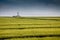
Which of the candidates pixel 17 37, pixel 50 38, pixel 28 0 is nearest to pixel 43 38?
pixel 50 38

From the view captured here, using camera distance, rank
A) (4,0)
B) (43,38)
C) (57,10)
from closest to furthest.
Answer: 1. (43,38)
2. (4,0)
3. (57,10)

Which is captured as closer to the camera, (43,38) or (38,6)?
(43,38)

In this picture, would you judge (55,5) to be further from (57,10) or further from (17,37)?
(17,37)

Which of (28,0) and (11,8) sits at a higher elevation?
(28,0)

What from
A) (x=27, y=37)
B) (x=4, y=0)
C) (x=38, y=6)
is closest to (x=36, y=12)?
(x=38, y=6)

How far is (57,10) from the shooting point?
244 centimetres

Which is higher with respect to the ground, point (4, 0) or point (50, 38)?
point (4, 0)

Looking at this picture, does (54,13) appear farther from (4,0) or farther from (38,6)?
(4,0)

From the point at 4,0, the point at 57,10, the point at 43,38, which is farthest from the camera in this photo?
the point at 57,10

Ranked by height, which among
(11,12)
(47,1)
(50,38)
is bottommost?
(50,38)

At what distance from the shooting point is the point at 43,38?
0.86 metres

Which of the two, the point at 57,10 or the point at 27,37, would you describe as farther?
the point at 57,10

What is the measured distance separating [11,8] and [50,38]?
164cm

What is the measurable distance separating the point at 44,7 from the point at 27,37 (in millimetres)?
1597
